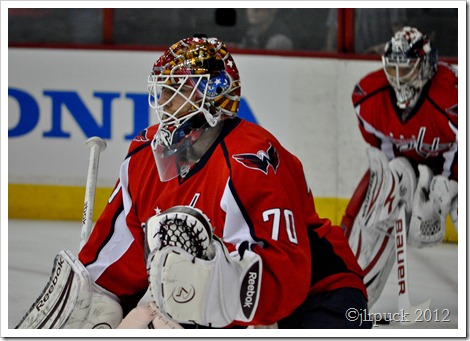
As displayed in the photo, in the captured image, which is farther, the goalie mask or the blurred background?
the blurred background

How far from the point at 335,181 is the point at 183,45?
3.47 metres

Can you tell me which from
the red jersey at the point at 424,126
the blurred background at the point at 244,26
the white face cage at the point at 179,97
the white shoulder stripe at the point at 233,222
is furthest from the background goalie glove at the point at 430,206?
the white shoulder stripe at the point at 233,222

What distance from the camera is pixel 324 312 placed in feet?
8.46

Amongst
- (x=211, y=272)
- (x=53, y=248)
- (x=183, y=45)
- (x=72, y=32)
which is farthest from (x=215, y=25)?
(x=211, y=272)

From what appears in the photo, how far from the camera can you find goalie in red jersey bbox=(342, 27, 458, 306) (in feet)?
15.4

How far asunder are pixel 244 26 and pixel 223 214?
12.8 feet

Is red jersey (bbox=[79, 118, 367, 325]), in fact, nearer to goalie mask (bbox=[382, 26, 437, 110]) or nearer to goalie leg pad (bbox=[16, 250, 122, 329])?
goalie leg pad (bbox=[16, 250, 122, 329])

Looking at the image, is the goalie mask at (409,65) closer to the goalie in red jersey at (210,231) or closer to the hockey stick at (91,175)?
the hockey stick at (91,175)

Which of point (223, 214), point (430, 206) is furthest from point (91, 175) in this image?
point (430, 206)

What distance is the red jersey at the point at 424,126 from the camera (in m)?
4.83

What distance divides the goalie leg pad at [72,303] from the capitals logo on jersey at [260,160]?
1.55ft

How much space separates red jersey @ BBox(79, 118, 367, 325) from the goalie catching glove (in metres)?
0.04

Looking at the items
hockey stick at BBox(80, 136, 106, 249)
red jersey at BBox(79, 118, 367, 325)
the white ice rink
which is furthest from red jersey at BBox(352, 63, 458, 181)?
red jersey at BBox(79, 118, 367, 325)

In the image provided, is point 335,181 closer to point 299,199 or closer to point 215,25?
point 215,25
